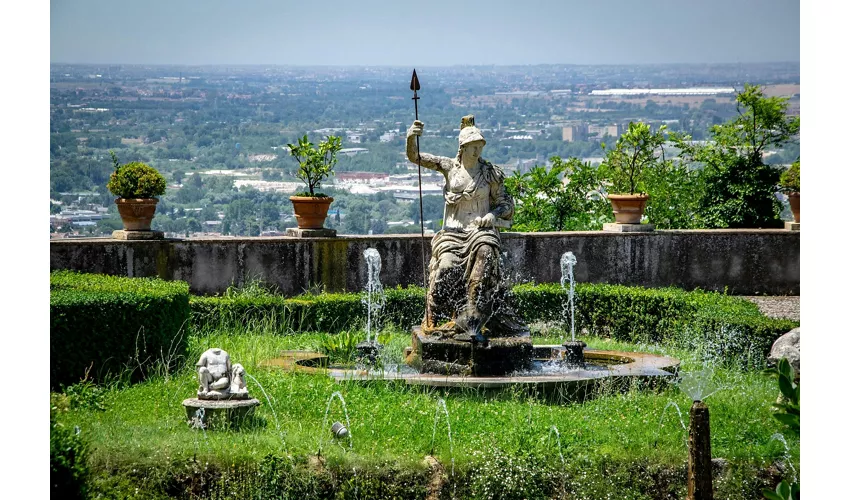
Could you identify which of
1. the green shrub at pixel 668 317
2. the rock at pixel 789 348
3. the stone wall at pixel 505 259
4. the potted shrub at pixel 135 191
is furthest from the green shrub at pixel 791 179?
the potted shrub at pixel 135 191

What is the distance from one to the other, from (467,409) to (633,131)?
7427mm

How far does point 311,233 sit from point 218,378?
5850mm

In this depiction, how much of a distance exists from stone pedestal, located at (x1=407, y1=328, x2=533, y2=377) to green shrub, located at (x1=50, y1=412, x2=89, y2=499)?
140 inches

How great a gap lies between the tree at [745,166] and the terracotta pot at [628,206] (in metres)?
1.55

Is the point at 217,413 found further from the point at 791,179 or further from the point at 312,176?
the point at 791,179

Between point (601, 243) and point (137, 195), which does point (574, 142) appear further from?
point (137, 195)

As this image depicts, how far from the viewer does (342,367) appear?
9852 millimetres

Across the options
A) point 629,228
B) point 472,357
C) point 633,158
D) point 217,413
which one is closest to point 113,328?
point 217,413

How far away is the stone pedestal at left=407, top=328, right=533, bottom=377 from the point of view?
30.9 feet

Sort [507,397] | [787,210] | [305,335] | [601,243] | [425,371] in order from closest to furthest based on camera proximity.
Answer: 1. [507,397]
2. [425,371]
3. [305,335]
4. [601,243]
5. [787,210]

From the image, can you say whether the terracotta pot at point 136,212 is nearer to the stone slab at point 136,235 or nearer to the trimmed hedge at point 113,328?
the stone slab at point 136,235

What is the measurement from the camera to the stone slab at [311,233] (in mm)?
13430

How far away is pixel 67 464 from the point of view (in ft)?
20.4
